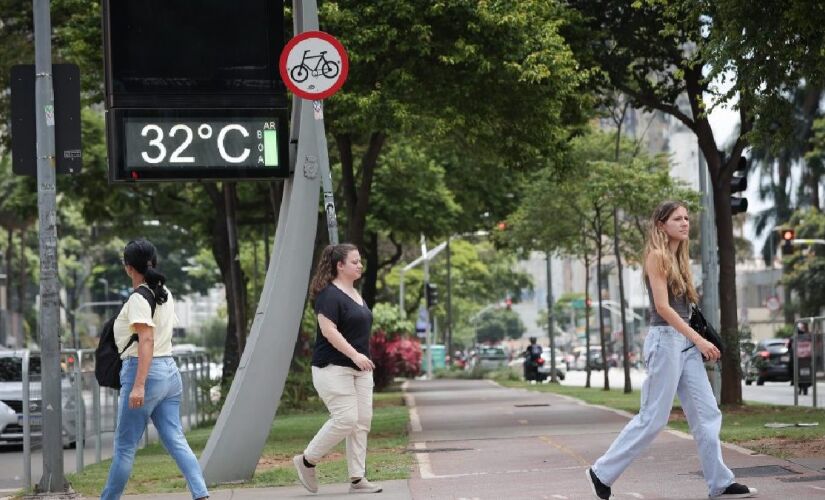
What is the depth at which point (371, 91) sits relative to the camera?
20328 millimetres

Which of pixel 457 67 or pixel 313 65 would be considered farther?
pixel 457 67

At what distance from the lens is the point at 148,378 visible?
9359 mm

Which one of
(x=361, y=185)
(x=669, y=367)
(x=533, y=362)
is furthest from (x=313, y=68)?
(x=533, y=362)

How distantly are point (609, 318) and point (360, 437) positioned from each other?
142 m

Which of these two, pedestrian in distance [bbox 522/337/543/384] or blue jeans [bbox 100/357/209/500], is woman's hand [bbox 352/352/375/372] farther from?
pedestrian in distance [bbox 522/337/543/384]

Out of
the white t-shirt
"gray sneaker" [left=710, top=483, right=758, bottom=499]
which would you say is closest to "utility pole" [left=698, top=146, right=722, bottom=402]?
"gray sneaker" [left=710, top=483, right=758, bottom=499]

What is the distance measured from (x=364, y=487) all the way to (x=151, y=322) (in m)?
2.41

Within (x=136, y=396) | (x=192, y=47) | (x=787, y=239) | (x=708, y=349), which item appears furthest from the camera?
(x=787, y=239)

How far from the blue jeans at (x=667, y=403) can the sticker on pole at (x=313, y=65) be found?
11.9 ft

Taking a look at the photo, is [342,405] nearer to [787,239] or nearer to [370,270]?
[370,270]

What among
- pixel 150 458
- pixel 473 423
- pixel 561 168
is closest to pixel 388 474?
pixel 150 458

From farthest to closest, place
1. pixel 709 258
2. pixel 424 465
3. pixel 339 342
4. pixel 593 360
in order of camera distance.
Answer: pixel 593 360 < pixel 709 258 < pixel 424 465 < pixel 339 342

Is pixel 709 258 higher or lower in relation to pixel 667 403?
higher

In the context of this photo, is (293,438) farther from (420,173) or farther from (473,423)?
(420,173)
